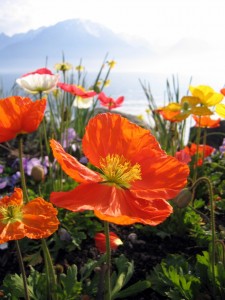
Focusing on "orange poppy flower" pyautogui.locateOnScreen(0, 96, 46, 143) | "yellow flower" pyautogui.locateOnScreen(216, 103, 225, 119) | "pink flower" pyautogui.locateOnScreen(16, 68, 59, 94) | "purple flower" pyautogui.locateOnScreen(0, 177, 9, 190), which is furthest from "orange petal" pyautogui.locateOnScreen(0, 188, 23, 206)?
"purple flower" pyautogui.locateOnScreen(0, 177, 9, 190)

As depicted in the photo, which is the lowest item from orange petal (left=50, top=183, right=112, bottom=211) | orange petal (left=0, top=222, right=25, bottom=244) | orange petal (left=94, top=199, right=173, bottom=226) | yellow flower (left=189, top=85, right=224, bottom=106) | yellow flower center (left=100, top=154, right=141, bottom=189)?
orange petal (left=0, top=222, right=25, bottom=244)

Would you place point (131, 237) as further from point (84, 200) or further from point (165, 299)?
point (84, 200)

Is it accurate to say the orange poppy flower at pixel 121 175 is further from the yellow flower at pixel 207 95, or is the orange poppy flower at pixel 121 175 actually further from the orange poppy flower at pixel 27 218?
the yellow flower at pixel 207 95

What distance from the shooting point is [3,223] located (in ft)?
3.56

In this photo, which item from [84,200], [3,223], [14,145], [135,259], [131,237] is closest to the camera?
[84,200]

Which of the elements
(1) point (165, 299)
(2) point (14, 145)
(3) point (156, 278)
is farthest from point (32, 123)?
(2) point (14, 145)

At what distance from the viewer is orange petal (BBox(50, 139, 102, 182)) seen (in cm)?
96

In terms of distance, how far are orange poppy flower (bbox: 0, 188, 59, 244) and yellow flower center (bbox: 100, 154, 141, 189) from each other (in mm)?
168

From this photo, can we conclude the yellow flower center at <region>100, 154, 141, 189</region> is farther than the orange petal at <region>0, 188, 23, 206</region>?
No

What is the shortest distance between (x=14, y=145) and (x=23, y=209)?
322 cm

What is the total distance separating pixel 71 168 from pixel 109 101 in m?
2.03

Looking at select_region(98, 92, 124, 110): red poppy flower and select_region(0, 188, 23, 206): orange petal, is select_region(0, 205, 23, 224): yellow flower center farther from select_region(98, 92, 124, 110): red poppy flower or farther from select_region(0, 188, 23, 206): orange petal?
select_region(98, 92, 124, 110): red poppy flower

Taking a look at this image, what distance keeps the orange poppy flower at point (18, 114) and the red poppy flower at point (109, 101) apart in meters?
1.80

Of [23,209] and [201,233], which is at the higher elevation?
[23,209]
